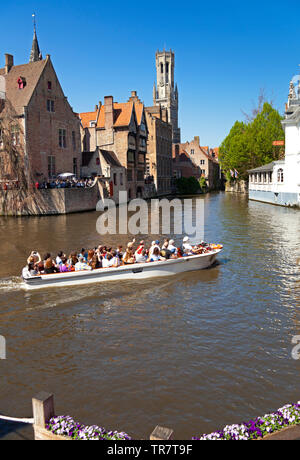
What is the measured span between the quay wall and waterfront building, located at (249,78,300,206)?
2353 centimetres

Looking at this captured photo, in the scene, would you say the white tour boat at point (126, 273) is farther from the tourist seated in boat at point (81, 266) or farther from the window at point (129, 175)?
the window at point (129, 175)

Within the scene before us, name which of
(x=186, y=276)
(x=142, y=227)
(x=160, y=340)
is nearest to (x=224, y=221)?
(x=142, y=227)

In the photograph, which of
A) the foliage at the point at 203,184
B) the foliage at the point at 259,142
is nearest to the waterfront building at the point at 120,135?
the foliage at the point at 259,142

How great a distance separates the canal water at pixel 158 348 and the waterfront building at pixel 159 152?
53.0 metres

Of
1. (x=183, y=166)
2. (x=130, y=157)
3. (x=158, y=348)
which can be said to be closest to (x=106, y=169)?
(x=130, y=157)

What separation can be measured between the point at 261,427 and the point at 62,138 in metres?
43.7

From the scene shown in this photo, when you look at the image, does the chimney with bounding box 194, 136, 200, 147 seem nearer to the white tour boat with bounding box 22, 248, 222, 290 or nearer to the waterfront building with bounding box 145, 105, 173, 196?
the waterfront building with bounding box 145, 105, 173, 196

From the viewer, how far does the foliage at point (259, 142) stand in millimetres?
59969

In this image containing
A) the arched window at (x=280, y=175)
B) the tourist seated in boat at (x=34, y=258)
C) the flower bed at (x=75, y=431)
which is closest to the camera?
the flower bed at (x=75, y=431)

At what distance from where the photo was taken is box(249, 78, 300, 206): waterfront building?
1576 inches

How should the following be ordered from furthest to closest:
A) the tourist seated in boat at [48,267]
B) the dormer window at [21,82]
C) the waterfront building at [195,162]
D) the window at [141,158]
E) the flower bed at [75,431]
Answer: the waterfront building at [195,162], the window at [141,158], the dormer window at [21,82], the tourist seated in boat at [48,267], the flower bed at [75,431]

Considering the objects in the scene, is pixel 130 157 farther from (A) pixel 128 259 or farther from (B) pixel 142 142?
(A) pixel 128 259


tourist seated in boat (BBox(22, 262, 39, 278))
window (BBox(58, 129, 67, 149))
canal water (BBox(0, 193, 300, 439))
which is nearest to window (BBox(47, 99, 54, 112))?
window (BBox(58, 129, 67, 149))
